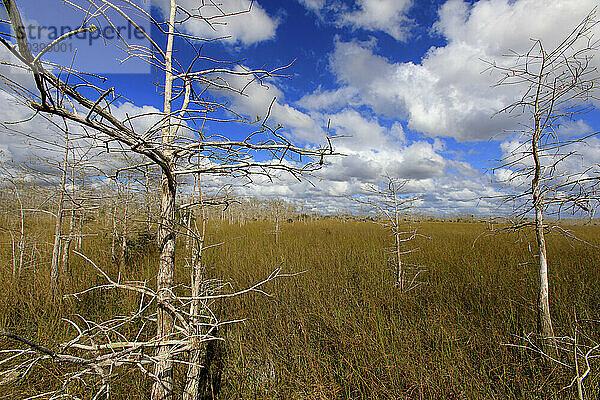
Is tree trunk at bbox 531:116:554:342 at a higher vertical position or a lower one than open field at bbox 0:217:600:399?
higher

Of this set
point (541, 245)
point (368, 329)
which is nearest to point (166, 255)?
point (368, 329)

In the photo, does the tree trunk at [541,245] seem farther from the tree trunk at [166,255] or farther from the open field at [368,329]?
the tree trunk at [166,255]

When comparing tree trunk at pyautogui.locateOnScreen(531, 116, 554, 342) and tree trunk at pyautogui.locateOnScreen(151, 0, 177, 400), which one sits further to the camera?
tree trunk at pyautogui.locateOnScreen(531, 116, 554, 342)

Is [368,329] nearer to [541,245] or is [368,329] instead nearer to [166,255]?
[541,245]

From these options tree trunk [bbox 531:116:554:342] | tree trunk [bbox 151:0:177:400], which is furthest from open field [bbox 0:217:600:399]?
tree trunk [bbox 151:0:177:400]

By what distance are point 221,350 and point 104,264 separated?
5.21m

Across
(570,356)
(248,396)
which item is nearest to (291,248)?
(248,396)

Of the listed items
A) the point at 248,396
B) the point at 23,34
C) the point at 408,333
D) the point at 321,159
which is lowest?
the point at 248,396

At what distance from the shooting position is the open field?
2.61 meters

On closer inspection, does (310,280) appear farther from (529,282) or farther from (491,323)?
(529,282)

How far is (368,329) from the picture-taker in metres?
3.58

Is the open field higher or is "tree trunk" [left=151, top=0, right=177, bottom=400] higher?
"tree trunk" [left=151, top=0, right=177, bottom=400]

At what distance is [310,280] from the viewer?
19.5 ft

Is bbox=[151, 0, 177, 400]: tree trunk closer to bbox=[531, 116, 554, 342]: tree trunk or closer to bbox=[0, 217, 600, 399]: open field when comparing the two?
bbox=[0, 217, 600, 399]: open field
